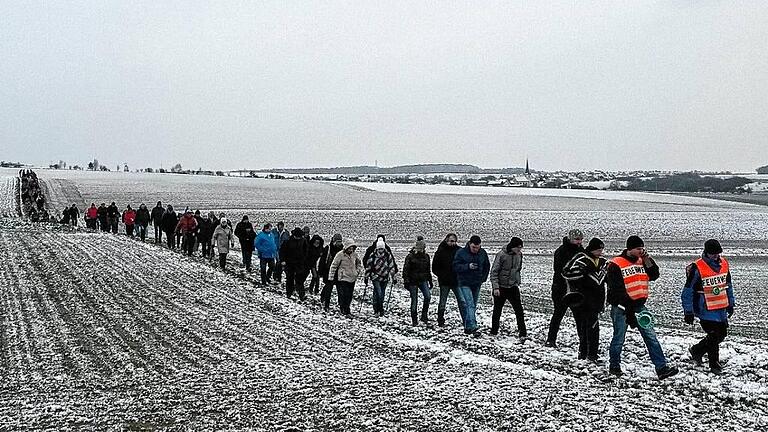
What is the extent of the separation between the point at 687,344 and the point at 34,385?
32.1ft

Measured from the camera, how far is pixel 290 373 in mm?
10359

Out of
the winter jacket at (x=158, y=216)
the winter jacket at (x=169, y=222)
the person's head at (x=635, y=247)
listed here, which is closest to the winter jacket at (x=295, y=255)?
the person's head at (x=635, y=247)

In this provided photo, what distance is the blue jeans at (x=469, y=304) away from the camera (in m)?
13.3

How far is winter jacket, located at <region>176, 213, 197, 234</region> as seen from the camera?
2592 centimetres

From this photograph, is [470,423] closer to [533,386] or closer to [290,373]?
[533,386]

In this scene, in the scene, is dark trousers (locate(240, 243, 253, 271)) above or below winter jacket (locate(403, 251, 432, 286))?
below

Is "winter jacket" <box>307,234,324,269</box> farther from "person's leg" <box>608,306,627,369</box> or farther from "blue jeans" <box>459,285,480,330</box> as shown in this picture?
"person's leg" <box>608,306,627,369</box>

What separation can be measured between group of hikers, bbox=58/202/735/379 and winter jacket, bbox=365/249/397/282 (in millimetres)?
20

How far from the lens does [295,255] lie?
57.9 ft

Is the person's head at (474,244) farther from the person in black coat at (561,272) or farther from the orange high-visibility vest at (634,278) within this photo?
the orange high-visibility vest at (634,278)


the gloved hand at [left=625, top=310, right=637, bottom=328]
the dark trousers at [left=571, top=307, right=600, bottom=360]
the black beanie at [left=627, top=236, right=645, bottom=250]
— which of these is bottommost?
the dark trousers at [left=571, top=307, right=600, bottom=360]

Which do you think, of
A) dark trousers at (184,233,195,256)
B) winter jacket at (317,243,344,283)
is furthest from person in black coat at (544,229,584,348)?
dark trousers at (184,233,195,256)

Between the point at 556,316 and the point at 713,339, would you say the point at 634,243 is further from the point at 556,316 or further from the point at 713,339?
the point at 556,316

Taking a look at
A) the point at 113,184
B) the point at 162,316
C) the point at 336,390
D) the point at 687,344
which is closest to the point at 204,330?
the point at 162,316
